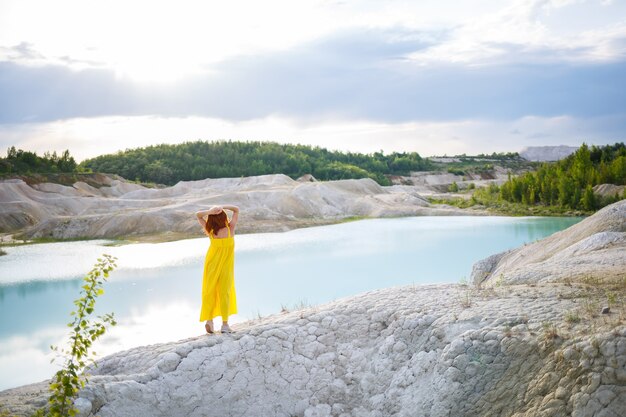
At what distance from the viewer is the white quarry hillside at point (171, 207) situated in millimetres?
31594

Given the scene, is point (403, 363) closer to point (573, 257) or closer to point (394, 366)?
point (394, 366)

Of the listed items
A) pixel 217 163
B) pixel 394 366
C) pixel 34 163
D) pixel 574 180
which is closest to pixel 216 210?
pixel 394 366

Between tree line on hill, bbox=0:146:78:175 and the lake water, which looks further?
tree line on hill, bbox=0:146:78:175

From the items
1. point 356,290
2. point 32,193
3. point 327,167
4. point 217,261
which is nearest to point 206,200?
point 32,193

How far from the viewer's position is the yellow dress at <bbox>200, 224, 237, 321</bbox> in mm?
6777

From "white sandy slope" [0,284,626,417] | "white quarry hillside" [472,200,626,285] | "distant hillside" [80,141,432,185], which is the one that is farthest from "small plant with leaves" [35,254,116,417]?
"distant hillside" [80,141,432,185]

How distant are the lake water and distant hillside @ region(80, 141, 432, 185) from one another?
36700mm

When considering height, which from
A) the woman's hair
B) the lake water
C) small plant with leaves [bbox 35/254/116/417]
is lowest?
the lake water

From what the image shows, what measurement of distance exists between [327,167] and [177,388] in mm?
66041

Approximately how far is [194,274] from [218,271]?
12.1 m

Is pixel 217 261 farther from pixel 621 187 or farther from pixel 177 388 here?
pixel 621 187

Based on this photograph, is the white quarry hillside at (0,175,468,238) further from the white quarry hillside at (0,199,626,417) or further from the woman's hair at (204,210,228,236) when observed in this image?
the white quarry hillside at (0,199,626,417)

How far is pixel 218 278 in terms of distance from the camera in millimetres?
6809

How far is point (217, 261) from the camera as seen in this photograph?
6.78m
